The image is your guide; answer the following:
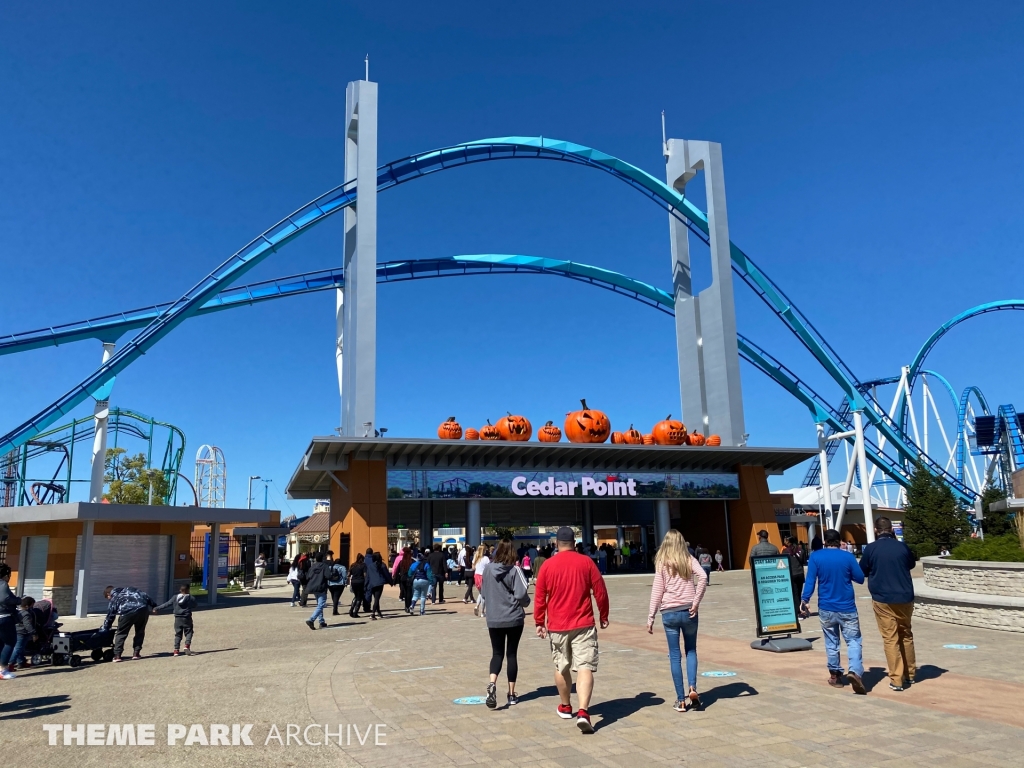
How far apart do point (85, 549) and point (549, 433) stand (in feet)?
57.1

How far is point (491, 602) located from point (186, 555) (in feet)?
58.6

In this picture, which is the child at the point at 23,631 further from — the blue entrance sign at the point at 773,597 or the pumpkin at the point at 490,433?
the pumpkin at the point at 490,433

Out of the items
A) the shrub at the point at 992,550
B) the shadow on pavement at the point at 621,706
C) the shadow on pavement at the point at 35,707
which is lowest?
the shadow on pavement at the point at 35,707

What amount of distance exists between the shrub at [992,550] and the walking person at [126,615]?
14.8 metres

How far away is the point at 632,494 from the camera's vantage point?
104ft

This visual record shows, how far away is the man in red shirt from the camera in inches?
259

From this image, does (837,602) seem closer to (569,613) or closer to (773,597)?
(773,597)

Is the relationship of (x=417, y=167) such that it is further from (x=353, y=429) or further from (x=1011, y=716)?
(x=1011, y=716)

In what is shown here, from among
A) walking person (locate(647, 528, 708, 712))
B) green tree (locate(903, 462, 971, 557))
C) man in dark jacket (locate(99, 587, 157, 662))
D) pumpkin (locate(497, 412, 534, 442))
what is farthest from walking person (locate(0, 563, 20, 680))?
green tree (locate(903, 462, 971, 557))

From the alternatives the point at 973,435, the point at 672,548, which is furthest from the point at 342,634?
the point at 973,435

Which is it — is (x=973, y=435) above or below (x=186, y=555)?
above

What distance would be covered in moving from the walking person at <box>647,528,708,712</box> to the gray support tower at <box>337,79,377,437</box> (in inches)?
815

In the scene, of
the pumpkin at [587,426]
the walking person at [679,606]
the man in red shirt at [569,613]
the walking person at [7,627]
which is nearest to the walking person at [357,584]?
the walking person at [7,627]

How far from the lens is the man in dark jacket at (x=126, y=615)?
1159cm
